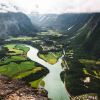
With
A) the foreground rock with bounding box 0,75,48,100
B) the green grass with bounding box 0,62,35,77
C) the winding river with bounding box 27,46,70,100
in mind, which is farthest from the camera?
the green grass with bounding box 0,62,35,77

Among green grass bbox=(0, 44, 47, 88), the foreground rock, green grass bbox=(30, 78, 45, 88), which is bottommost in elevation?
green grass bbox=(0, 44, 47, 88)

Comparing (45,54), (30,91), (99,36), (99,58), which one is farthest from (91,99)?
(99,36)

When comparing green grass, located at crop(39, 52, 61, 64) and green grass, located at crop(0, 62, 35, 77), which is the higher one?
green grass, located at crop(0, 62, 35, 77)

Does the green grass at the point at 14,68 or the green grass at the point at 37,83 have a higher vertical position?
the green grass at the point at 37,83

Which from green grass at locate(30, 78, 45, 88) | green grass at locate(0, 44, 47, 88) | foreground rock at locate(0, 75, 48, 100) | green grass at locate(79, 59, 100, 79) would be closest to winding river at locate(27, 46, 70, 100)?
Result: green grass at locate(30, 78, 45, 88)

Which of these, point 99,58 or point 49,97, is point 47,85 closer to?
point 49,97

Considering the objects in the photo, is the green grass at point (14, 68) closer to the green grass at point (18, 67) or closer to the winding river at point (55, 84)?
the green grass at point (18, 67)

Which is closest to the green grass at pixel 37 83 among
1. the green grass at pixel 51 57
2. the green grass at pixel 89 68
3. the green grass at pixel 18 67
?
the green grass at pixel 18 67

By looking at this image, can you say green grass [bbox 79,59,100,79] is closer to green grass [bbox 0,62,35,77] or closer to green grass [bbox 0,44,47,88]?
green grass [bbox 0,44,47,88]
